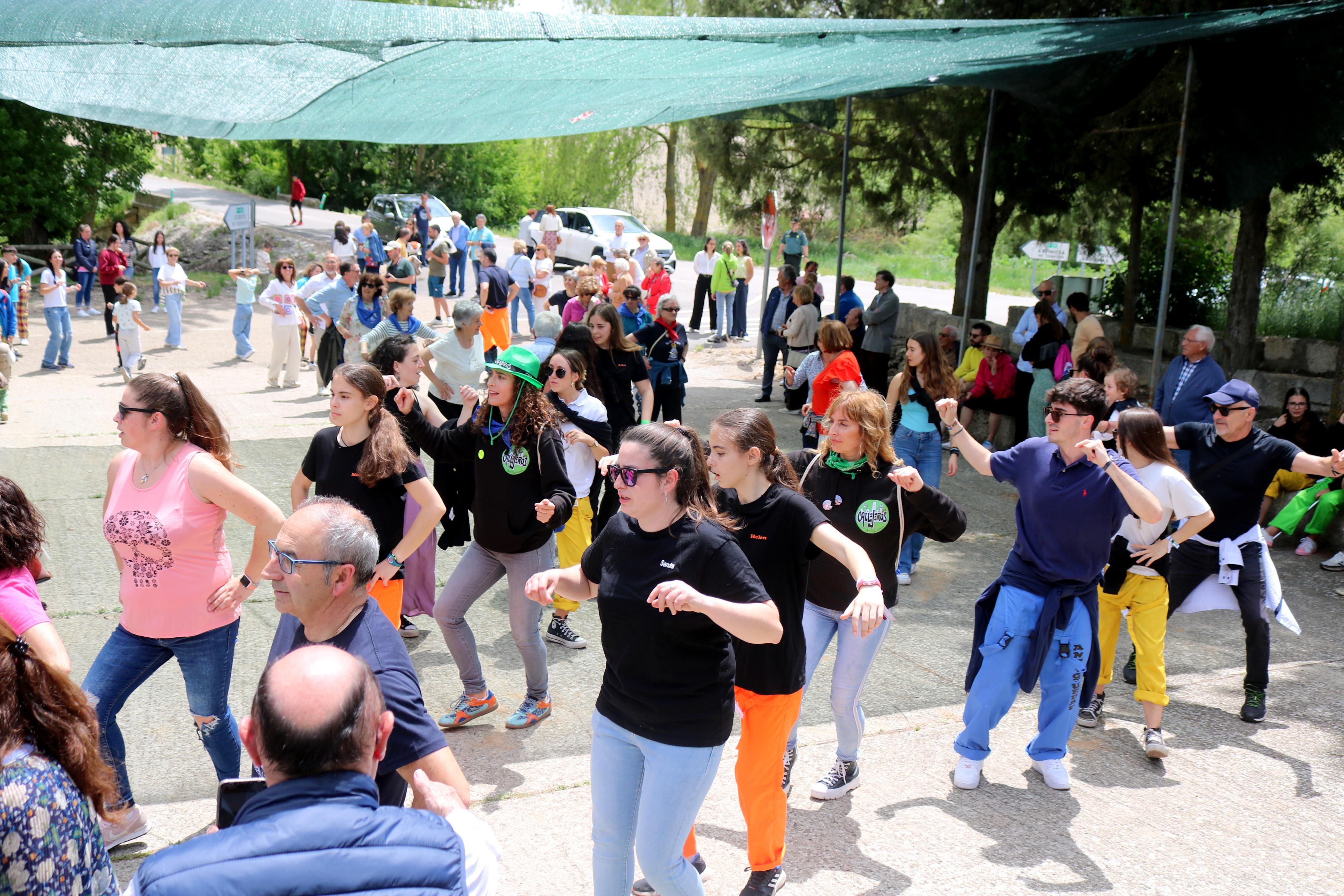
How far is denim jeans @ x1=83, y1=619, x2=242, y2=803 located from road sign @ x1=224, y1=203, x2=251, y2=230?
17.7 m

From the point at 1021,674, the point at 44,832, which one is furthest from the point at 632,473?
the point at 1021,674

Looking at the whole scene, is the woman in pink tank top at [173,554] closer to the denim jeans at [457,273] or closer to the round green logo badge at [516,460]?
the round green logo badge at [516,460]

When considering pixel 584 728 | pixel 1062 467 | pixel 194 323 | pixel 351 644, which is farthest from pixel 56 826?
pixel 194 323

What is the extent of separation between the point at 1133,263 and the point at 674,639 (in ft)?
39.3

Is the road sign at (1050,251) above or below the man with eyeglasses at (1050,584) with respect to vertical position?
above

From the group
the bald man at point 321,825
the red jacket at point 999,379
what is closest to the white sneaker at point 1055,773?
the bald man at point 321,825

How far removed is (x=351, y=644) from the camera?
8.54 feet

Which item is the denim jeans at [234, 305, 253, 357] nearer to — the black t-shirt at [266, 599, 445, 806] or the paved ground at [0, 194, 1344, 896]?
the paved ground at [0, 194, 1344, 896]

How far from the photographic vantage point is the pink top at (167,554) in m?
3.68

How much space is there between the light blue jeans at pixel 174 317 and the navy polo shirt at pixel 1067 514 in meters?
14.5

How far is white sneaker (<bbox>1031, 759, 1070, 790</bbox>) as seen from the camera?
462 centimetres

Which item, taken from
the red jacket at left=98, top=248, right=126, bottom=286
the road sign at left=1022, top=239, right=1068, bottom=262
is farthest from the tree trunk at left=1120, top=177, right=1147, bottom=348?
the red jacket at left=98, top=248, right=126, bottom=286

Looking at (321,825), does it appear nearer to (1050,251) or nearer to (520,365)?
(520,365)

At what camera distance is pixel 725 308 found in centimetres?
1886
